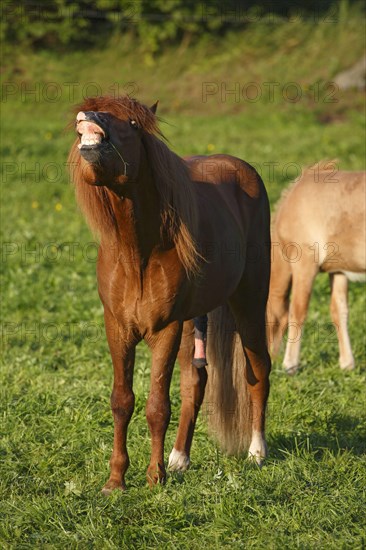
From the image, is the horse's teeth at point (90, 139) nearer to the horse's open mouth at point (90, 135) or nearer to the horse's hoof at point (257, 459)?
the horse's open mouth at point (90, 135)

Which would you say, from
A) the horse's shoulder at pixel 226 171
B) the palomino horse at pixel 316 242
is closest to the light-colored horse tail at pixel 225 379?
the horse's shoulder at pixel 226 171

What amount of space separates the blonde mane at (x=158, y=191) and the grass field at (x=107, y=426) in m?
1.12

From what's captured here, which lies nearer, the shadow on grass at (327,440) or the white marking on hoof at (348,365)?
→ the shadow on grass at (327,440)

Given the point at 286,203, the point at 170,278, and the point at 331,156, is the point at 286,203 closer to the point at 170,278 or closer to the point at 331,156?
the point at 170,278

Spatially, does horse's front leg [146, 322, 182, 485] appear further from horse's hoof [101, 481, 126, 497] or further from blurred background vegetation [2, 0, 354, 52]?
blurred background vegetation [2, 0, 354, 52]

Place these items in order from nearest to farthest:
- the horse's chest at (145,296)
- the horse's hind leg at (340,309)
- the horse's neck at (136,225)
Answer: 1. the horse's neck at (136,225)
2. the horse's chest at (145,296)
3. the horse's hind leg at (340,309)

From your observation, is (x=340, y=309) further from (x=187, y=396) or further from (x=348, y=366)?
(x=187, y=396)

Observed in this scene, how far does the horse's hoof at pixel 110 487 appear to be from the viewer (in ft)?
13.4

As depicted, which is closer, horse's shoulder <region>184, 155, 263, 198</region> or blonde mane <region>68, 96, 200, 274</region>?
blonde mane <region>68, 96, 200, 274</region>

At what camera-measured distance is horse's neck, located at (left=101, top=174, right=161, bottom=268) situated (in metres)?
3.88

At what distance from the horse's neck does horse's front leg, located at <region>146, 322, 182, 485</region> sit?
365 millimetres

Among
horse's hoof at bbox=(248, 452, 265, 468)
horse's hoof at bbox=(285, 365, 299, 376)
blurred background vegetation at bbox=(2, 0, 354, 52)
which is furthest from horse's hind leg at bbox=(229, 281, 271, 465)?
blurred background vegetation at bbox=(2, 0, 354, 52)

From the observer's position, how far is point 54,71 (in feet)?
63.9

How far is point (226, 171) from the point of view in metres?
4.97
